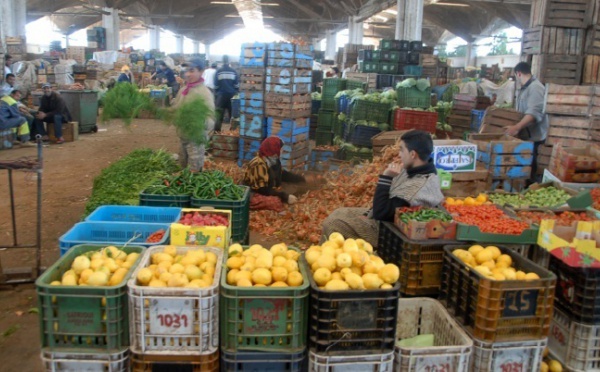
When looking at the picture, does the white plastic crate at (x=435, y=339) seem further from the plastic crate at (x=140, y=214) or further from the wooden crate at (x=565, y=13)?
the wooden crate at (x=565, y=13)

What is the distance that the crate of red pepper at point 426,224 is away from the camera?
11.4 ft

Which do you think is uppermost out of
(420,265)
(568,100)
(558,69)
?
(558,69)

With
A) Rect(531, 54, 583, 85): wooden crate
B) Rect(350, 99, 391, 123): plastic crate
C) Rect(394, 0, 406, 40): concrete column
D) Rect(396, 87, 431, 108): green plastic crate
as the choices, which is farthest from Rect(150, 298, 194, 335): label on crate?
Rect(394, 0, 406, 40): concrete column

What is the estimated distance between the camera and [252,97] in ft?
31.3

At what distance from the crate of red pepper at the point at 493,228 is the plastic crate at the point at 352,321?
1044mm

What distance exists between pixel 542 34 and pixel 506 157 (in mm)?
5106

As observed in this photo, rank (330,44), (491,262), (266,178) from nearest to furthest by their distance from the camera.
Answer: (491,262) → (266,178) → (330,44)

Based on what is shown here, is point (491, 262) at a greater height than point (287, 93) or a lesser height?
lesser

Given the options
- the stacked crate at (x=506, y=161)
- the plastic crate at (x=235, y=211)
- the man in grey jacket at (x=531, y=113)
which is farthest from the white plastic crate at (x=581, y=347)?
the man in grey jacket at (x=531, y=113)

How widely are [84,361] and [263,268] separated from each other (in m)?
0.95

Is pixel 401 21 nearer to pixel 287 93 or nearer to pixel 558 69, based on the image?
pixel 558 69

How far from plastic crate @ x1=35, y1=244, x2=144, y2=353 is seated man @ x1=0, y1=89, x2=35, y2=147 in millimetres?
9791

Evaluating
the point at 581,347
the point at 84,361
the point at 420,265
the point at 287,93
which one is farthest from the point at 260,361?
the point at 287,93

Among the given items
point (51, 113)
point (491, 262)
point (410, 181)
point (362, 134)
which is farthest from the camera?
point (51, 113)
